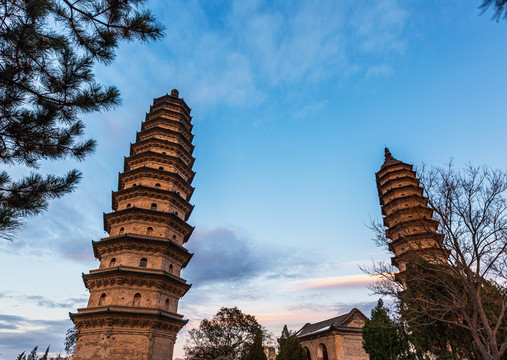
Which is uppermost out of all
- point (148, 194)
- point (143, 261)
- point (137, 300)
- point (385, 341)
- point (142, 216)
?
point (148, 194)

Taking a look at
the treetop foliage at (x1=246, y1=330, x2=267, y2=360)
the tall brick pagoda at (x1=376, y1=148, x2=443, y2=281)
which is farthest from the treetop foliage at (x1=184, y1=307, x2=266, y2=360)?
the tall brick pagoda at (x1=376, y1=148, x2=443, y2=281)

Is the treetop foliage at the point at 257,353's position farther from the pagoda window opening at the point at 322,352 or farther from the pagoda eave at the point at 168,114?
the pagoda eave at the point at 168,114

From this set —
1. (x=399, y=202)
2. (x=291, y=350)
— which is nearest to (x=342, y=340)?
(x=291, y=350)

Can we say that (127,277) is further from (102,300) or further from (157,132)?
(157,132)

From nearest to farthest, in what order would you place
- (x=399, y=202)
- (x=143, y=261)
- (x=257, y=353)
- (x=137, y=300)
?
(x=137, y=300)
(x=143, y=261)
(x=257, y=353)
(x=399, y=202)

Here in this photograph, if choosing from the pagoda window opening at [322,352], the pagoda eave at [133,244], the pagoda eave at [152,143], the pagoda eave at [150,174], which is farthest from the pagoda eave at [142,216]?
the pagoda window opening at [322,352]

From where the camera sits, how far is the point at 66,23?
5203 millimetres

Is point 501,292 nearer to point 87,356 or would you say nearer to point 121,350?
point 121,350

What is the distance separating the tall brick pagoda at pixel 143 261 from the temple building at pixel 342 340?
11300 millimetres

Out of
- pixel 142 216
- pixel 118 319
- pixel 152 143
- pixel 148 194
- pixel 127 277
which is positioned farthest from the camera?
pixel 152 143

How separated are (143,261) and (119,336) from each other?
172 inches

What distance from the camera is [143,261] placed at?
18562mm

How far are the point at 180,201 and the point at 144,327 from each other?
905 centimetres

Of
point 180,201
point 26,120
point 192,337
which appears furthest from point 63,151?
point 192,337
